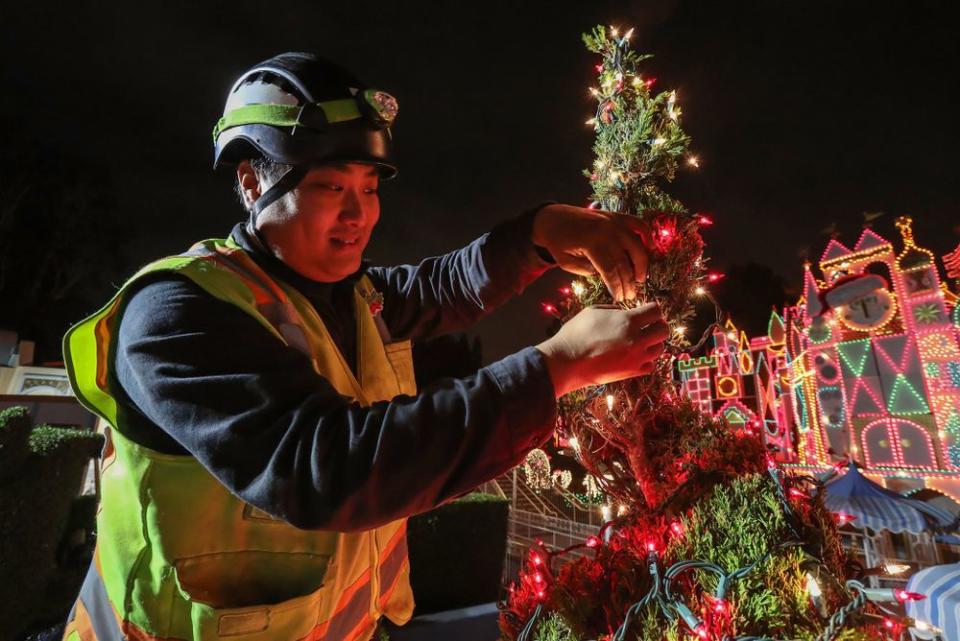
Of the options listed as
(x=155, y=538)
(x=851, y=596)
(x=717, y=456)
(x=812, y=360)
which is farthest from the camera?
(x=812, y=360)

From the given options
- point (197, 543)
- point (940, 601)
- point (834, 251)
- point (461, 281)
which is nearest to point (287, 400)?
point (197, 543)

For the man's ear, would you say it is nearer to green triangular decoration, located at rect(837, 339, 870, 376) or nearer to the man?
the man

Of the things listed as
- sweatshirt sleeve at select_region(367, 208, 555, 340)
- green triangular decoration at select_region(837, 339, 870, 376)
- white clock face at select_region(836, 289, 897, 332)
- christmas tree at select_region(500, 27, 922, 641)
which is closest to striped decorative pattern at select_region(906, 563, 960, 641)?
christmas tree at select_region(500, 27, 922, 641)

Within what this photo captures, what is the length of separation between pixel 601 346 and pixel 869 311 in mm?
14221

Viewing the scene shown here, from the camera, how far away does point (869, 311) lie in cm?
1177

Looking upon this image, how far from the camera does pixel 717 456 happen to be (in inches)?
87.7

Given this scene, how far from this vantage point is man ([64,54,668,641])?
92cm

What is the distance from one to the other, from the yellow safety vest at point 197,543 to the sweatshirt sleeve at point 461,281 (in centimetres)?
99

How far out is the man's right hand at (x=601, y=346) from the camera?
1.10 meters

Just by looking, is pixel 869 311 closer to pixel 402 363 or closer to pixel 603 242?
pixel 603 242

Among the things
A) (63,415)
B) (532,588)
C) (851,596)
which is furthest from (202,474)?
(63,415)

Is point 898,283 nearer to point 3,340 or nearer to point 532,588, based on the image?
point 532,588

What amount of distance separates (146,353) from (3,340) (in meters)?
19.1

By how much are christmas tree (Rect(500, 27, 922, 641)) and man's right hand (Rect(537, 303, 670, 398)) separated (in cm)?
93
